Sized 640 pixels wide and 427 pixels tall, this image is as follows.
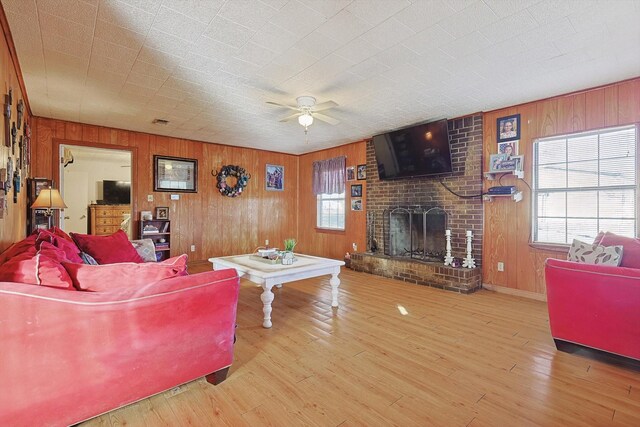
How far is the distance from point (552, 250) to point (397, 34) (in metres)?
3.18

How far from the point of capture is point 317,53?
276cm

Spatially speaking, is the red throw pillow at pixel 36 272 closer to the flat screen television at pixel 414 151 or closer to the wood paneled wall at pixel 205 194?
the wood paneled wall at pixel 205 194

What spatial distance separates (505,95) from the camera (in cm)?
373

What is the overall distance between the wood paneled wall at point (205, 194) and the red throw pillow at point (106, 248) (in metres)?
2.62

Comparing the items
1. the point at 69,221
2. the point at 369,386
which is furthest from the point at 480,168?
the point at 69,221

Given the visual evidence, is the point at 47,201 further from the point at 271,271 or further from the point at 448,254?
the point at 448,254

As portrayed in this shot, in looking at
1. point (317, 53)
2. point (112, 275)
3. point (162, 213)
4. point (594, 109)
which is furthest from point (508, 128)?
point (162, 213)

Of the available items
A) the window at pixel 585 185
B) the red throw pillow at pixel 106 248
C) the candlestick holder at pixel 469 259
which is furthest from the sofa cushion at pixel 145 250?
the window at pixel 585 185

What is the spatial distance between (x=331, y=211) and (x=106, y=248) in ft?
14.9

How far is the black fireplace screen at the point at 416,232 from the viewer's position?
490 centimetres

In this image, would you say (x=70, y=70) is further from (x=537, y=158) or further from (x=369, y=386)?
(x=537, y=158)

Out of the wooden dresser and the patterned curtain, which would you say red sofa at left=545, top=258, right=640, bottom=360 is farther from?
the wooden dresser

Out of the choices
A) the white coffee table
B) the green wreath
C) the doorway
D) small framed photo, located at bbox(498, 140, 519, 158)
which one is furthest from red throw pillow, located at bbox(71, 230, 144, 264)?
the doorway

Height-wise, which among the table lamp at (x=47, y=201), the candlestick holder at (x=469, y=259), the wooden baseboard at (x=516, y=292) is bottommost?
the wooden baseboard at (x=516, y=292)
